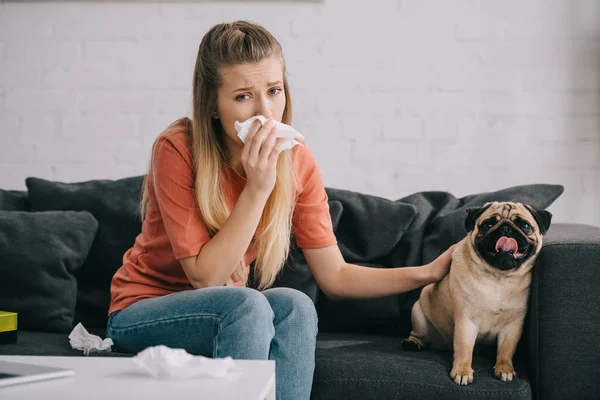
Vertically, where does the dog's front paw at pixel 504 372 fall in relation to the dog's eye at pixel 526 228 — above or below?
below

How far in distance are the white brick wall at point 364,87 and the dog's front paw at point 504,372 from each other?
1061 mm

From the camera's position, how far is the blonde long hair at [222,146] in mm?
1586

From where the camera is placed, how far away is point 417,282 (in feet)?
5.71

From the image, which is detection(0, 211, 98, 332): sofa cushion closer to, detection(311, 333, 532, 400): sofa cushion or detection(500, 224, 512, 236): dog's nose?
detection(311, 333, 532, 400): sofa cushion

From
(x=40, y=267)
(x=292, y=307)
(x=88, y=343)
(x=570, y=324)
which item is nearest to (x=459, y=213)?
(x=570, y=324)

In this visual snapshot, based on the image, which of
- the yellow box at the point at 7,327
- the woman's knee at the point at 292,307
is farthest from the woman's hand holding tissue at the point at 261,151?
the yellow box at the point at 7,327

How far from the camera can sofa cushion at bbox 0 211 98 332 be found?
1.99 m

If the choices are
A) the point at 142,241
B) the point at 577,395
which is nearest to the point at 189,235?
the point at 142,241

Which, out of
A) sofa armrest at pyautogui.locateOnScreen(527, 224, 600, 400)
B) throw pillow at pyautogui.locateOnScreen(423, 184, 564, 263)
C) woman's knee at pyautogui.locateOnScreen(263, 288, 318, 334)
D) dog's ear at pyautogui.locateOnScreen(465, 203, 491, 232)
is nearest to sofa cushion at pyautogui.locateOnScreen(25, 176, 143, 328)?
woman's knee at pyautogui.locateOnScreen(263, 288, 318, 334)

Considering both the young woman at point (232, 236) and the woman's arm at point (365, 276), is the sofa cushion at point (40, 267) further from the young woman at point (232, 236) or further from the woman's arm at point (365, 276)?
the woman's arm at point (365, 276)

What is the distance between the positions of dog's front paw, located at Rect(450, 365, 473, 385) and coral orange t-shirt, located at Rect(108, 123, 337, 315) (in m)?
0.44

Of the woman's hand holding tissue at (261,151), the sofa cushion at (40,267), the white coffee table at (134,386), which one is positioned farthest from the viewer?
the sofa cushion at (40,267)

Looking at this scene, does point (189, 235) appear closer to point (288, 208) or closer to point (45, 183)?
point (288, 208)

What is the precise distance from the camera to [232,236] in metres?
1.54
